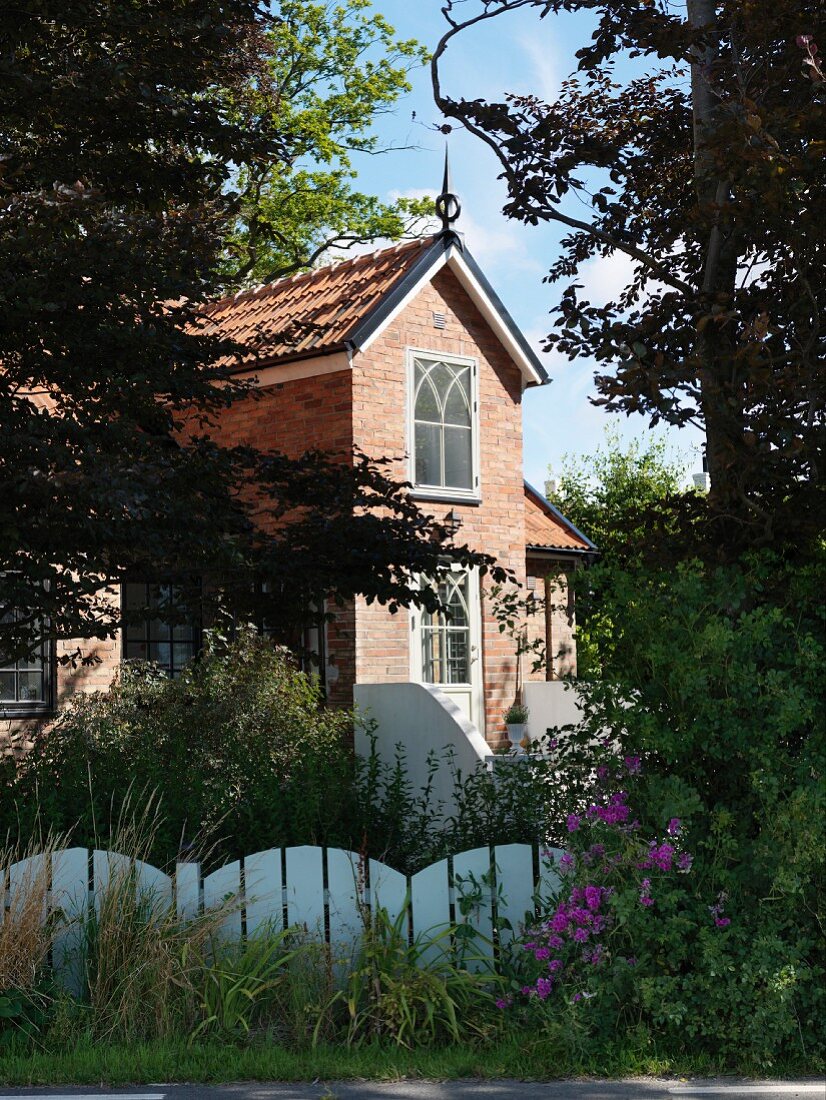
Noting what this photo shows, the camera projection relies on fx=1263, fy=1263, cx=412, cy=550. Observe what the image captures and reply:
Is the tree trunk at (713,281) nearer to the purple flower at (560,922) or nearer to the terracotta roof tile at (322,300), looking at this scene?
the purple flower at (560,922)

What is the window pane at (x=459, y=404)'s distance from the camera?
630 inches

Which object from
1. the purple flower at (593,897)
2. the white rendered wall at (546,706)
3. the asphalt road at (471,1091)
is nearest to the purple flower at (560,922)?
the purple flower at (593,897)

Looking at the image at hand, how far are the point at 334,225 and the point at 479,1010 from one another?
77.1 ft

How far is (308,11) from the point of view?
89.4ft

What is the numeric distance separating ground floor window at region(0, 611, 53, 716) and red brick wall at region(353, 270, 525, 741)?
11.1ft

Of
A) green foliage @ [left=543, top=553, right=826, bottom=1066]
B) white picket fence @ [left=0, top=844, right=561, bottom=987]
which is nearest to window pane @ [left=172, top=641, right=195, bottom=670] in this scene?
white picket fence @ [left=0, top=844, right=561, bottom=987]

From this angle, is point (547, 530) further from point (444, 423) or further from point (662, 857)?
point (662, 857)

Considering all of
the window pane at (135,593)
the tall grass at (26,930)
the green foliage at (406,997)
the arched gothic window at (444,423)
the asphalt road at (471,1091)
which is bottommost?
the asphalt road at (471,1091)

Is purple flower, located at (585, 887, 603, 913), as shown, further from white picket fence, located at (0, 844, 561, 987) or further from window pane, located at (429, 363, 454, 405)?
window pane, located at (429, 363, 454, 405)

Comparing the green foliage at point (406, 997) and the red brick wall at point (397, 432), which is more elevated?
the red brick wall at point (397, 432)

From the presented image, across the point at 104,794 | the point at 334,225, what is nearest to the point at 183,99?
the point at 104,794

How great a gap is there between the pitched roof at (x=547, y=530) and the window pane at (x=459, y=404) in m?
2.70

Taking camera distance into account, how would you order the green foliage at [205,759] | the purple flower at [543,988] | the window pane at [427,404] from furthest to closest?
the window pane at [427,404] < the green foliage at [205,759] < the purple flower at [543,988]

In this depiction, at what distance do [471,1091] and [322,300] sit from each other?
1188 cm
